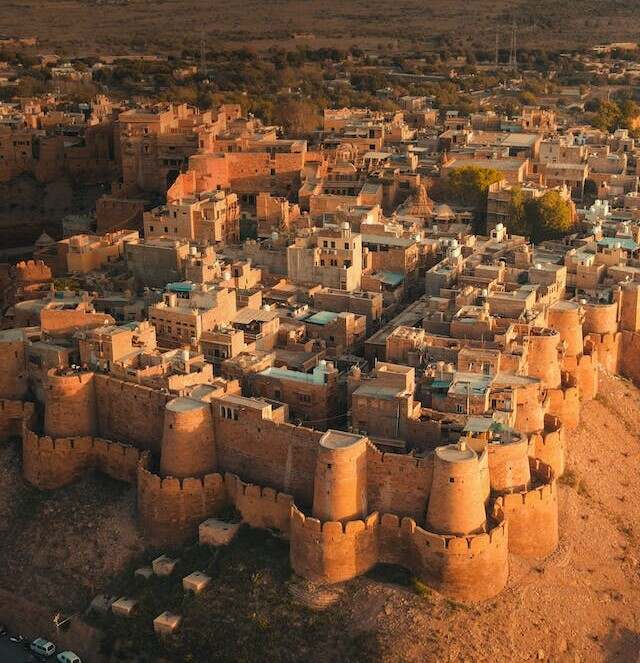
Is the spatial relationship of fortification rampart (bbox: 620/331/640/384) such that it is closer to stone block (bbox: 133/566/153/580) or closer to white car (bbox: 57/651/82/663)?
stone block (bbox: 133/566/153/580)

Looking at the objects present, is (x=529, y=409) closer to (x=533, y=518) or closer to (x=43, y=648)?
(x=533, y=518)

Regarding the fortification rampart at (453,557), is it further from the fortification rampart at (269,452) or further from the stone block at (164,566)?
the stone block at (164,566)

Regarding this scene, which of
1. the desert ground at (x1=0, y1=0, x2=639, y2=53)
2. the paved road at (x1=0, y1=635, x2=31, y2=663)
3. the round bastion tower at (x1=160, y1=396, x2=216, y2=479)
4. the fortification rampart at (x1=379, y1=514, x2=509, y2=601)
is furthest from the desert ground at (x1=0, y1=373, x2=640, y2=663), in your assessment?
the desert ground at (x1=0, y1=0, x2=639, y2=53)

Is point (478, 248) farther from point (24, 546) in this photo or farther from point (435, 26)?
point (435, 26)

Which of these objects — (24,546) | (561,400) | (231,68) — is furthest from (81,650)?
(231,68)

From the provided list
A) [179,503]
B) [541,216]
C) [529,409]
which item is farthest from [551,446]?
[541,216]

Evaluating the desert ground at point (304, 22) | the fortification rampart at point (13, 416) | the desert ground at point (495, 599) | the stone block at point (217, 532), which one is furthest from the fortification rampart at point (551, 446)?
the desert ground at point (304, 22)
